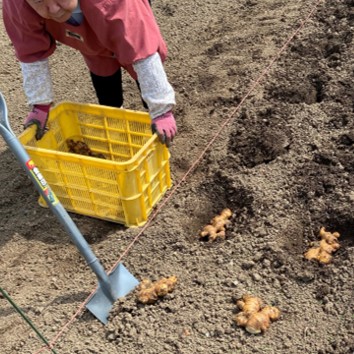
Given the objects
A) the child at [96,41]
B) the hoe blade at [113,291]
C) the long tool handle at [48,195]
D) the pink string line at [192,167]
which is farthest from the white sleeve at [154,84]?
the hoe blade at [113,291]

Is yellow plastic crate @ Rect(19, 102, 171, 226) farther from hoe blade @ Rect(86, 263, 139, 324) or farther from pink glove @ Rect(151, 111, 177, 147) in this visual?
hoe blade @ Rect(86, 263, 139, 324)

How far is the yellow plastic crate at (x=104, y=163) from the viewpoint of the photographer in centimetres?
247

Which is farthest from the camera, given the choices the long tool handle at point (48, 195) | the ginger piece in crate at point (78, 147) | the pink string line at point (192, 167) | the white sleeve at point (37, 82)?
the ginger piece in crate at point (78, 147)

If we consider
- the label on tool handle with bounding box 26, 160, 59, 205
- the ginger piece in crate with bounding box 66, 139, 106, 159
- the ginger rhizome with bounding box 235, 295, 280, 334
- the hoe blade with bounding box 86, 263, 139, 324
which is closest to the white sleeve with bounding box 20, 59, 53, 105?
the ginger piece in crate with bounding box 66, 139, 106, 159

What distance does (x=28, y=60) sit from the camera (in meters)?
2.60

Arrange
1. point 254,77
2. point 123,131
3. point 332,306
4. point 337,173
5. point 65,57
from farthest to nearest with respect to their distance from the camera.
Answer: point 65,57 < point 254,77 < point 123,131 < point 337,173 < point 332,306

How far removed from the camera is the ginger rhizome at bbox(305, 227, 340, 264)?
7.39ft

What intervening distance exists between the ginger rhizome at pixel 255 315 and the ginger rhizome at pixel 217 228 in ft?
1.33

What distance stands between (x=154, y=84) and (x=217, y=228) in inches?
28.5

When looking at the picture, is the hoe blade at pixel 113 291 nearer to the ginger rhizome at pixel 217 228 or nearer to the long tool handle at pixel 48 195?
the long tool handle at pixel 48 195

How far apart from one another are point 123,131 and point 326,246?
120 centimetres

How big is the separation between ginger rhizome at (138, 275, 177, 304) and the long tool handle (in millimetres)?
144

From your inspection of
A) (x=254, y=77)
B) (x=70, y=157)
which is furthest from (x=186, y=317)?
(x=254, y=77)

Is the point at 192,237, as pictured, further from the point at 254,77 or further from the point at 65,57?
the point at 65,57
